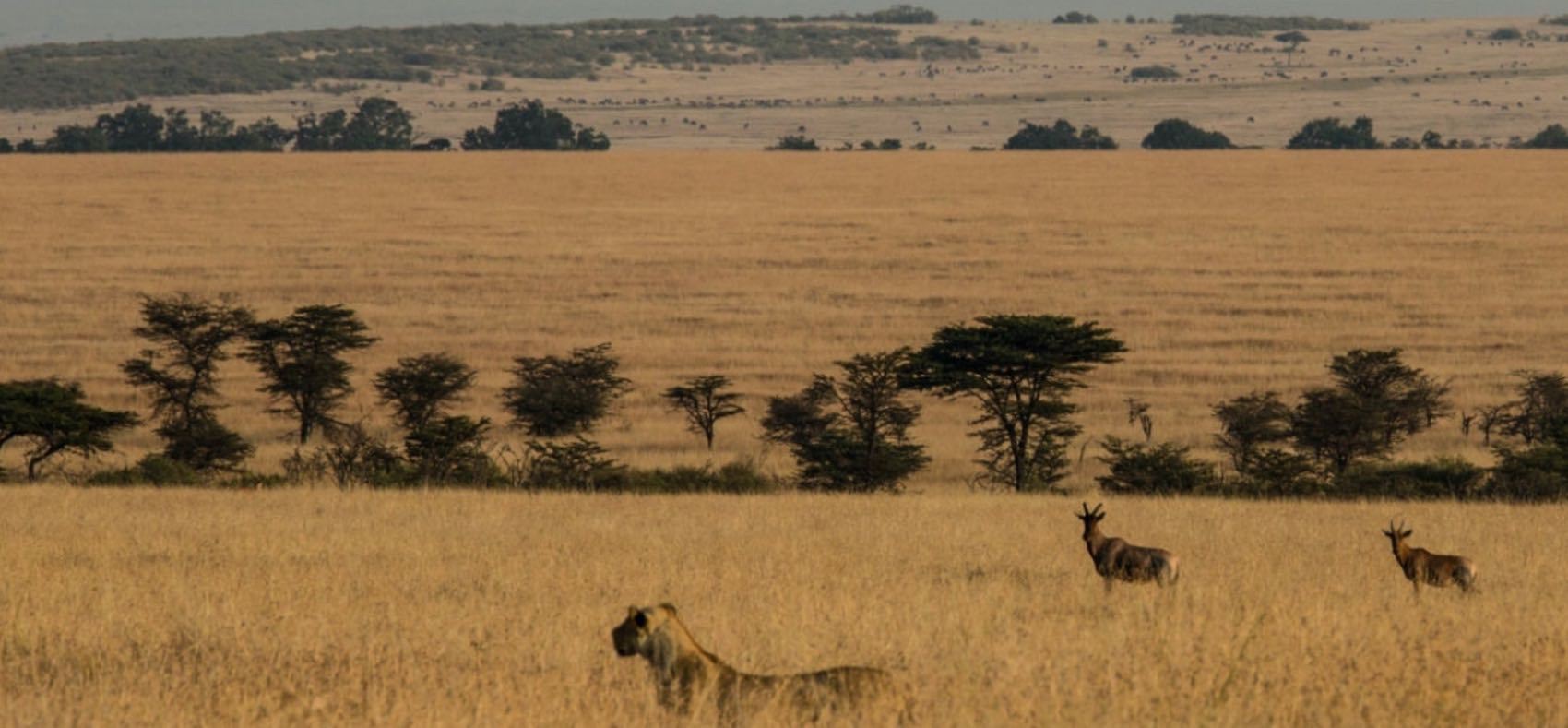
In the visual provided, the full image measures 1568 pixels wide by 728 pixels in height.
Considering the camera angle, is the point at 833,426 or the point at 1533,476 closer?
the point at 1533,476

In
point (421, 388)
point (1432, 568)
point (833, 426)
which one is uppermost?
point (1432, 568)

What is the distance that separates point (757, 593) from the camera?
14.1m

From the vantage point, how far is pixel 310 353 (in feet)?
141

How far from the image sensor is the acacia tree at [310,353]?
4228 cm

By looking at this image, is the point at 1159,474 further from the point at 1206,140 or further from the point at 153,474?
the point at 1206,140

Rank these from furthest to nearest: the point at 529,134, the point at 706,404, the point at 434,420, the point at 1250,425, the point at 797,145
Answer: the point at 529,134 < the point at 797,145 < the point at 706,404 < the point at 434,420 < the point at 1250,425

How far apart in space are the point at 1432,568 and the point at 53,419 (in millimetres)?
24249

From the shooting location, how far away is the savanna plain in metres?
10.5

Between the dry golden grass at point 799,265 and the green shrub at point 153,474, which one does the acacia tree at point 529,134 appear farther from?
the green shrub at point 153,474

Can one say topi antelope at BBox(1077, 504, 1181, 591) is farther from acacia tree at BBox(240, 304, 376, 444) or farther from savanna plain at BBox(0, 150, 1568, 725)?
acacia tree at BBox(240, 304, 376, 444)

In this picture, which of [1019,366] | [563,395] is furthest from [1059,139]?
[1019,366]

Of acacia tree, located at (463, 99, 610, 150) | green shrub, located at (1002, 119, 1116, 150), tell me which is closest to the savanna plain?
acacia tree, located at (463, 99, 610, 150)

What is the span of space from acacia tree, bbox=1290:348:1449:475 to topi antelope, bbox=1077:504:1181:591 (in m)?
20.5

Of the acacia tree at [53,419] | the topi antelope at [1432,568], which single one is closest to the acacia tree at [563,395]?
the acacia tree at [53,419]
